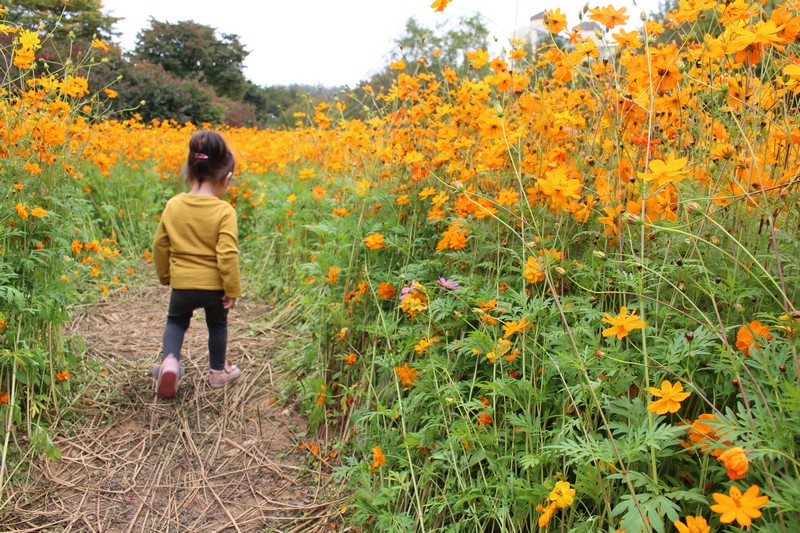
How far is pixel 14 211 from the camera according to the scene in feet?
7.27

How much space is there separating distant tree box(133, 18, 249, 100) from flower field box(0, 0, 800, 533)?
1609 centimetres

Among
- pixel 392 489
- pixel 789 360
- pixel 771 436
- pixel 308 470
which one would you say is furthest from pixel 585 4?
pixel 308 470

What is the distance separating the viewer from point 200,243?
111 inches

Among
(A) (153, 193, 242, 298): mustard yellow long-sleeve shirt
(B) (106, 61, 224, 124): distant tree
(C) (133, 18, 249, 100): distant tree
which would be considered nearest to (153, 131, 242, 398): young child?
(A) (153, 193, 242, 298): mustard yellow long-sleeve shirt

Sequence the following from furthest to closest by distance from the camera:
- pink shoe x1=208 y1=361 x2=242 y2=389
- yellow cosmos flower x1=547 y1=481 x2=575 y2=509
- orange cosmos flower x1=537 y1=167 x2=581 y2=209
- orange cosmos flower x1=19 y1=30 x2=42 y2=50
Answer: pink shoe x1=208 y1=361 x2=242 y2=389 < orange cosmos flower x1=19 y1=30 x2=42 y2=50 < orange cosmos flower x1=537 y1=167 x2=581 y2=209 < yellow cosmos flower x1=547 y1=481 x2=575 y2=509

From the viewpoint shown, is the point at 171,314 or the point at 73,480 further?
the point at 171,314

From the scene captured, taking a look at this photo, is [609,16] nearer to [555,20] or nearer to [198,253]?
[555,20]

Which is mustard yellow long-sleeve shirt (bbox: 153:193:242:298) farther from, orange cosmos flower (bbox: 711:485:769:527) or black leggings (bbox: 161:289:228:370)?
orange cosmos flower (bbox: 711:485:769:527)

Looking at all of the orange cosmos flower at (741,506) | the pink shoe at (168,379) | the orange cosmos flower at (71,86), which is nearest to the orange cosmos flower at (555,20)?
the orange cosmos flower at (741,506)

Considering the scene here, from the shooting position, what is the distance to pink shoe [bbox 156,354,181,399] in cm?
271

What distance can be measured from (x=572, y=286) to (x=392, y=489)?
2.72 feet

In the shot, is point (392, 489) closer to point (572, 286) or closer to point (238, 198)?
point (572, 286)

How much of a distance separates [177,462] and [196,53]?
18.4 metres

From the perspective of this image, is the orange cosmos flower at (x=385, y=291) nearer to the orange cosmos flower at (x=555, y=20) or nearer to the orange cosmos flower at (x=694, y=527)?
the orange cosmos flower at (x=555, y=20)
